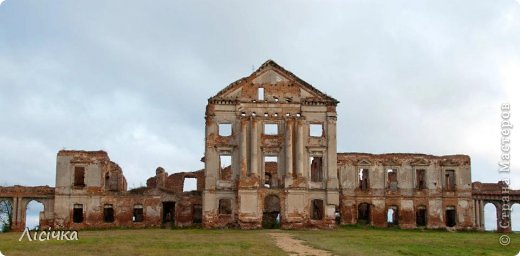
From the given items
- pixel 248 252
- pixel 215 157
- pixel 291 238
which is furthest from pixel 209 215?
pixel 248 252

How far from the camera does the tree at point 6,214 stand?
39.8 metres

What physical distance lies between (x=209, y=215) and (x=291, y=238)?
365 inches

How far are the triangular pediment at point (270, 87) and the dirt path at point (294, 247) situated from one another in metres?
11.1

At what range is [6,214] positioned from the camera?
43.8 meters

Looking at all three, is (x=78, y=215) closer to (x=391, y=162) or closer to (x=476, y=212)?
(x=391, y=162)

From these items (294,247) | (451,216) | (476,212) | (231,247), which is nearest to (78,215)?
(231,247)

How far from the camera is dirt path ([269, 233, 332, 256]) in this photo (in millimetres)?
20859

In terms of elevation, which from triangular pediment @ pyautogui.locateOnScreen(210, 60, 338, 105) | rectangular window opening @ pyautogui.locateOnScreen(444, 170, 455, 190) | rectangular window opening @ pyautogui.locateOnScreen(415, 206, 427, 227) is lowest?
rectangular window opening @ pyautogui.locateOnScreen(415, 206, 427, 227)

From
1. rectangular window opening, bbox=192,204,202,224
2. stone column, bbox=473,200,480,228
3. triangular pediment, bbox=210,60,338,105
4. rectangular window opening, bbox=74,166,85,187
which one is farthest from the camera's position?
stone column, bbox=473,200,480,228

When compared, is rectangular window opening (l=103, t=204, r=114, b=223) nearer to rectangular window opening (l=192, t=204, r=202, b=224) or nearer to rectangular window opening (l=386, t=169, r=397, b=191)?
rectangular window opening (l=192, t=204, r=202, b=224)

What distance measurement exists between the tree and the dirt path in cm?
2002

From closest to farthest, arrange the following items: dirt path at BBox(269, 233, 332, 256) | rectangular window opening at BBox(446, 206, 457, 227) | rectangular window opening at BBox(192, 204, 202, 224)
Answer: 1. dirt path at BBox(269, 233, 332, 256)
2. rectangular window opening at BBox(192, 204, 202, 224)
3. rectangular window opening at BBox(446, 206, 457, 227)

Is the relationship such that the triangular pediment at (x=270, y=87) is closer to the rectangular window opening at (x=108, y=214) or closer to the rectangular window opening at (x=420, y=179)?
the rectangular window opening at (x=420, y=179)

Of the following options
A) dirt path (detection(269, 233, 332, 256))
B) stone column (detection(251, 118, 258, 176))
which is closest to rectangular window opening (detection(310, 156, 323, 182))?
stone column (detection(251, 118, 258, 176))
